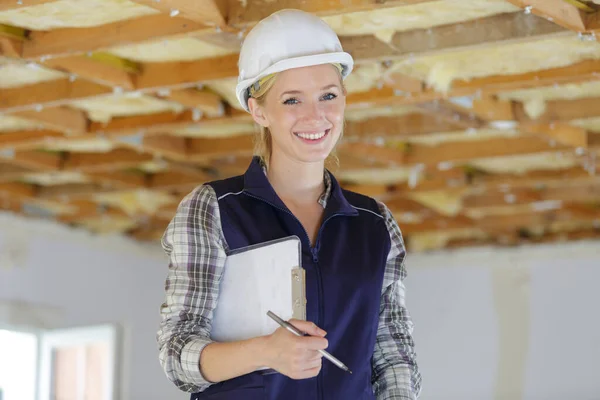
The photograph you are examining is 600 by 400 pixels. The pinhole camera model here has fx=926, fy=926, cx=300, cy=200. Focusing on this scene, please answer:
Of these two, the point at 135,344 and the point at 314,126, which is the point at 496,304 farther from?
the point at 314,126

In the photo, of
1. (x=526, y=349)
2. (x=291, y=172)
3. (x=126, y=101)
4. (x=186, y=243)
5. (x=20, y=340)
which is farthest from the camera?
(x=526, y=349)

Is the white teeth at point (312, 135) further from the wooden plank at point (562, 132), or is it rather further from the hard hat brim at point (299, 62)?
the wooden plank at point (562, 132)

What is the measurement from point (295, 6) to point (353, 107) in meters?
1.07

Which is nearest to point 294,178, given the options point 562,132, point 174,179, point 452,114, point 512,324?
point 452,114

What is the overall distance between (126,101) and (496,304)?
380 centimetres

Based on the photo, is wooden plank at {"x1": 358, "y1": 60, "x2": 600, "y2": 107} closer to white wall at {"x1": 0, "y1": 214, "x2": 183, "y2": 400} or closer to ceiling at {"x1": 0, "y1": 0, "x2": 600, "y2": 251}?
ceiling at {"x1": 0, "y1": 0, "x2": 600, "y2": 251}

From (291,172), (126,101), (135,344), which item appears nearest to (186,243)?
(291,172)

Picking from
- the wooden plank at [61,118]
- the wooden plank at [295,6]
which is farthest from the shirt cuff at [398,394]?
the wooden plank at [61,118]

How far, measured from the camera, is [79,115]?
13.8 ft

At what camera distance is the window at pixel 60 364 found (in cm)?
584

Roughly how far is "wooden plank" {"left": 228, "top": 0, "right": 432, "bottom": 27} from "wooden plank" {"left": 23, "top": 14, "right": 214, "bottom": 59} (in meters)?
0.11

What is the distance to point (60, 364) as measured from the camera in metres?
6.22

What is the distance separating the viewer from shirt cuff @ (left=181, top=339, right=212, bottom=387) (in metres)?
1.34

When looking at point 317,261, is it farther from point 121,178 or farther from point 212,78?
point 121,178
